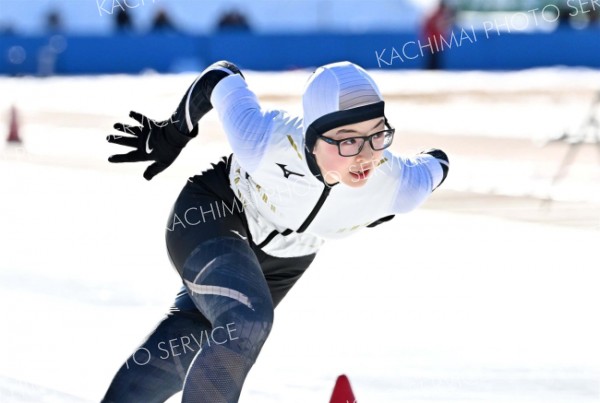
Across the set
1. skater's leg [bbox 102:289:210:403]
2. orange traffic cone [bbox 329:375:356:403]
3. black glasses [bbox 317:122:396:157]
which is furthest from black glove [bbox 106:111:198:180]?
orange traffic cone [bbox 329:375:356:403]

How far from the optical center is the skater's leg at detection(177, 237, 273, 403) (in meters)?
3.59

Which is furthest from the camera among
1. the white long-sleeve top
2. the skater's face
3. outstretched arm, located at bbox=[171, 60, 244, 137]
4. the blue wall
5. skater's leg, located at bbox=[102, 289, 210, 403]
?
the blue wall

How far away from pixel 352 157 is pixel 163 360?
1029 millimetres

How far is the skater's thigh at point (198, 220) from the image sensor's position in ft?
13.5

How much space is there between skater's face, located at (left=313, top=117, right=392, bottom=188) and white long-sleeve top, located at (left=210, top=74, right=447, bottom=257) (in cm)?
13

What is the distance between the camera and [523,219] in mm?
10141

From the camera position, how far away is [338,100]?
388 cm

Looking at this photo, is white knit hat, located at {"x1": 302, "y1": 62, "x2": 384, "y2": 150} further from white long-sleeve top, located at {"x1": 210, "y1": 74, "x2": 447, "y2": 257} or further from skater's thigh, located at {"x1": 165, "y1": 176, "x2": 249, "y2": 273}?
skater's thigh, located at {"x1": 165, "y1": 176, "x2": 249, "y2": 273}

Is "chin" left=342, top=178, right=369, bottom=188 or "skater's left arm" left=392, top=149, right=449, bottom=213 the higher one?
"skater's left arm" left=392, top=149, right=449, bottom=213

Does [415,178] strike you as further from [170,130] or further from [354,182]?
[170,130]

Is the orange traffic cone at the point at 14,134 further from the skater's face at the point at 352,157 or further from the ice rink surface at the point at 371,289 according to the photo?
the skater's face at the point at 352,157

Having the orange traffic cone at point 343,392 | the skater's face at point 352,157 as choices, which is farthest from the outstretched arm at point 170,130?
the orange traffic cone at point 343,392

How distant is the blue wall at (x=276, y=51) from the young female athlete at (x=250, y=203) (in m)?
27.5

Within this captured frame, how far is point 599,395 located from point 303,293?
2.63 metres
